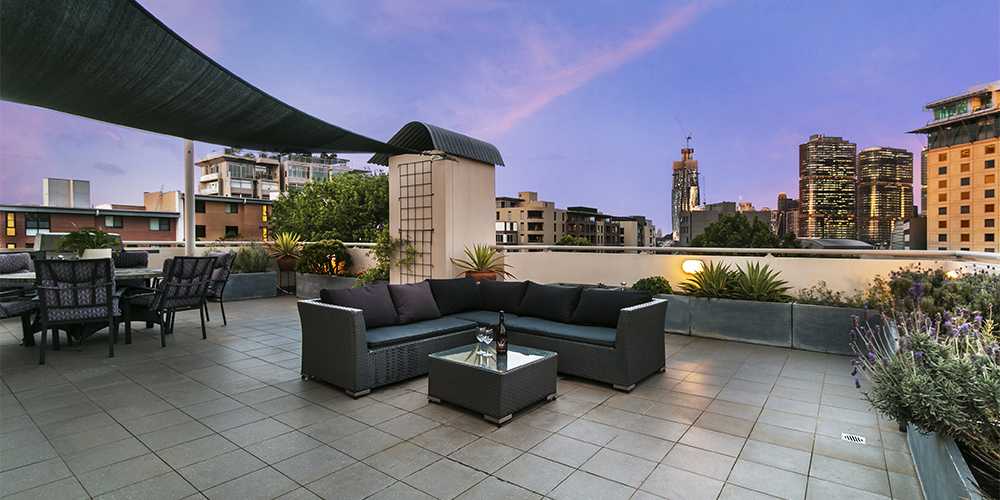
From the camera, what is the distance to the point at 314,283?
9.45 meters

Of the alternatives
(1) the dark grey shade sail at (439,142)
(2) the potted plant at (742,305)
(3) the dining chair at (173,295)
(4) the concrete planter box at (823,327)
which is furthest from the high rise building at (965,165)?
(3) the dining chair at (173,295)

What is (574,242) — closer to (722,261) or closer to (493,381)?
(722,261)

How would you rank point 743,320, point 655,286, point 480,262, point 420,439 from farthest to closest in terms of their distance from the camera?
1. point 480,262
2. point 655,286
3. point 743,320
4. point 420,439

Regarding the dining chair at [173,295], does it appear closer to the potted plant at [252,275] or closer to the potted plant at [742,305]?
the potted plant at [252,275]

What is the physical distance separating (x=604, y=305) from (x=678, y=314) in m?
2.09

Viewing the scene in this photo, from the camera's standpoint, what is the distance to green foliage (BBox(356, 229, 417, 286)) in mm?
7504

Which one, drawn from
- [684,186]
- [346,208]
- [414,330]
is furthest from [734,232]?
[414,330]

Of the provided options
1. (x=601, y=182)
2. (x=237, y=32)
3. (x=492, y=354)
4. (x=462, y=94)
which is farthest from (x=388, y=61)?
(x=601, y=182)

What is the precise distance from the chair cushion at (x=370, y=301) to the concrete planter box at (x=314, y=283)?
482cm

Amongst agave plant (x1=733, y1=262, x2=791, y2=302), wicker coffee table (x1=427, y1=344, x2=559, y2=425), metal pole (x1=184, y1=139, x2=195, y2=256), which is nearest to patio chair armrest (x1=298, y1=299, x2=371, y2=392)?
wicker coffee table (x1=427, y1=344, x2=559, y2=425)

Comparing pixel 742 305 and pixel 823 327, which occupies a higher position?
pixel 742 305

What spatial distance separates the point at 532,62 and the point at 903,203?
20988 mm

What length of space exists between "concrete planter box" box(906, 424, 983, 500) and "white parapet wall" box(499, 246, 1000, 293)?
2.95 m

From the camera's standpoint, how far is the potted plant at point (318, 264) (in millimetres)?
9531
